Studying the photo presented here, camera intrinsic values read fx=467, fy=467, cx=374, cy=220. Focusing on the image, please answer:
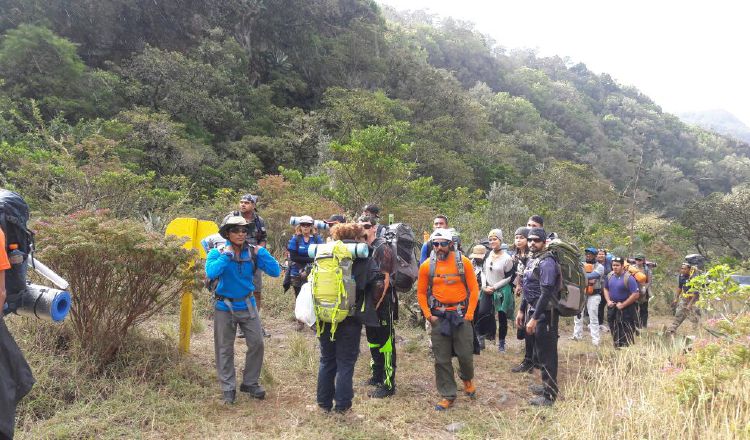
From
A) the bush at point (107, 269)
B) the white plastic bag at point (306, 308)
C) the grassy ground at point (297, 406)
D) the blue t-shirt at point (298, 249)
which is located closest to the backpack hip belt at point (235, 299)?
the bush at point (107, 269)

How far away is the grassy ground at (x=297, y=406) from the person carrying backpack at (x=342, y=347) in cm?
15

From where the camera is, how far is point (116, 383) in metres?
3.92

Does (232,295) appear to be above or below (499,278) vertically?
above

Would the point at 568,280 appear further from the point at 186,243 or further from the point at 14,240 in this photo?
the point at 14,240

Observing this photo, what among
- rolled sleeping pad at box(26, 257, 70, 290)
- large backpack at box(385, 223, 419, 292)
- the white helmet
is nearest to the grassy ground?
large backpack at box(385, 223, 419, 292)

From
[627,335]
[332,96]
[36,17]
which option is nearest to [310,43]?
[332,96]

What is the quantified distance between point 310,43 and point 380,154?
2226 centimetres

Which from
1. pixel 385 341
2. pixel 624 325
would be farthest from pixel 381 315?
pixel 624 325

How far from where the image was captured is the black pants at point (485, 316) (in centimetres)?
638

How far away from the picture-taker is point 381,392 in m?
4.50

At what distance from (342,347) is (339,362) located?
0.44 feet

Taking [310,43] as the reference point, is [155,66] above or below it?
below

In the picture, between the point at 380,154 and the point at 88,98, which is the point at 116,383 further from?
the point at 88,98

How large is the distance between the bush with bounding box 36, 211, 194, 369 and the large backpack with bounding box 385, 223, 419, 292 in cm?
201
